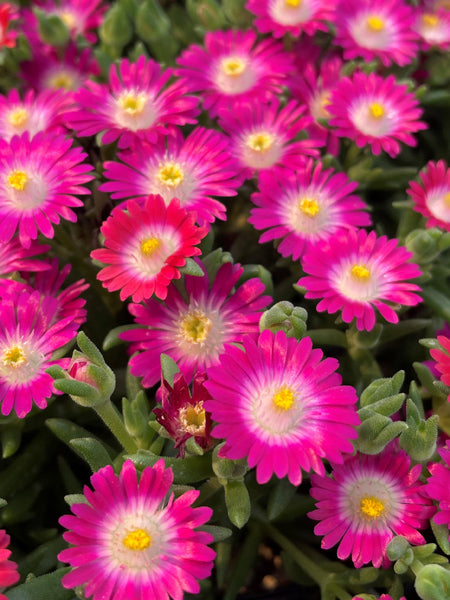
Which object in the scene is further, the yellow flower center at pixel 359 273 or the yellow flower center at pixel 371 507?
the yellow flower center at pixel 359 273

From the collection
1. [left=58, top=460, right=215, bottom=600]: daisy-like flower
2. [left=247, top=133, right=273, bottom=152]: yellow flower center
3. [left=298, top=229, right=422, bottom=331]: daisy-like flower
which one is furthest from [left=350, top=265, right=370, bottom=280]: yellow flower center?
[left=58, top=460, right=215, bottom=600]: daisy-like flower

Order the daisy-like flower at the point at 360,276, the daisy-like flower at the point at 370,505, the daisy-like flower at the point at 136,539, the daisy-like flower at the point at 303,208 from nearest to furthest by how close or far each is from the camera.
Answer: the daisy-like flower at the point at 136,539 → the daisy-like flower at the point at 370,505 → the daisy-like flower at the point at 360,276 → the daisy-like flower at the point at 303,208

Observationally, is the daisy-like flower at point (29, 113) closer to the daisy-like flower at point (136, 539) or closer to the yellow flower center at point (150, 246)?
the yellow flower center at point (150, 246)

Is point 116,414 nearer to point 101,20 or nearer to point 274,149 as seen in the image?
point 274,149

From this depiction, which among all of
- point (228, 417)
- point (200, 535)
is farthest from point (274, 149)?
point (200, 535)

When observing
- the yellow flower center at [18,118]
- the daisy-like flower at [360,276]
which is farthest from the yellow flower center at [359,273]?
the yellow flower center at [18,118]

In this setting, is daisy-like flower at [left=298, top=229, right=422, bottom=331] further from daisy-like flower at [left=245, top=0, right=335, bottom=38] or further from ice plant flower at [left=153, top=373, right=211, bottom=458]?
daisy-like flower at [left=245, top=0, right=335, bottom=38]

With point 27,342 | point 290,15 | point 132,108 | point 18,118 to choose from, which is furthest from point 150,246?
point 290,15

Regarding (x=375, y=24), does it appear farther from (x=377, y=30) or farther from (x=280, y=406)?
(x=280, y=406)

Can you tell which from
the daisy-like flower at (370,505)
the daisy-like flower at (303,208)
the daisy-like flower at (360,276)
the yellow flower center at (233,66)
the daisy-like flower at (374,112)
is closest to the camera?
the daisy-like flower at (370,505)
